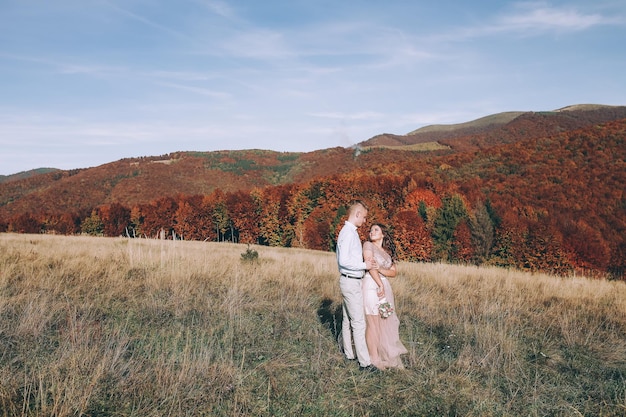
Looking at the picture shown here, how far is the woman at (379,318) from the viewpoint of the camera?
511 centimetres

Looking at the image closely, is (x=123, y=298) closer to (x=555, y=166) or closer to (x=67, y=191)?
(x=555, y=166)

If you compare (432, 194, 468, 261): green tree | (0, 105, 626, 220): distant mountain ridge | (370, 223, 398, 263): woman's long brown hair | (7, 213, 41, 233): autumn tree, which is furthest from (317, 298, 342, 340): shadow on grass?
(0, 105, 626, 220): distant mountain ridge

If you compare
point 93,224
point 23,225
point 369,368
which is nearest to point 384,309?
point 369,368

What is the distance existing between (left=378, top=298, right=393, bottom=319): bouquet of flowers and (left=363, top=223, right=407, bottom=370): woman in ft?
0.05

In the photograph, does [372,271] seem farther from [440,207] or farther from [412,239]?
[440,207]

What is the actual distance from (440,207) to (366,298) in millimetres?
52846

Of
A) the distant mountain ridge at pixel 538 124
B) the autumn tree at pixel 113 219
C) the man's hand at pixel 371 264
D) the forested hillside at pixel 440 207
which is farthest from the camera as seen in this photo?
the distant mountain ridge at pixel 538 124

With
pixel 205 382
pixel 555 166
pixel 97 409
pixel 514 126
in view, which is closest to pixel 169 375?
pixel 205 382

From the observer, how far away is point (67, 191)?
354ft

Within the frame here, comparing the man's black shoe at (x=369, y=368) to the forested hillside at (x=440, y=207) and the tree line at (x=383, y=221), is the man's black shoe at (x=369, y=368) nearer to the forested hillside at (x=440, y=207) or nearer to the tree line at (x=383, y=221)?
the forested hillside at (x=440, y=207)

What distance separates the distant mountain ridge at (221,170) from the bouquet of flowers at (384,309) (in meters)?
88.9

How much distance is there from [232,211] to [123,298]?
64.9 m

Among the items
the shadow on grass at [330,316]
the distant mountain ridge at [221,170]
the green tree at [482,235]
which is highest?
the distant mountain ridge at [221,170]

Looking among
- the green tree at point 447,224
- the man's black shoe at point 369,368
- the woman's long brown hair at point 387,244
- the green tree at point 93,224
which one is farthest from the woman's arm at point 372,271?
the green tree at point 93,224
